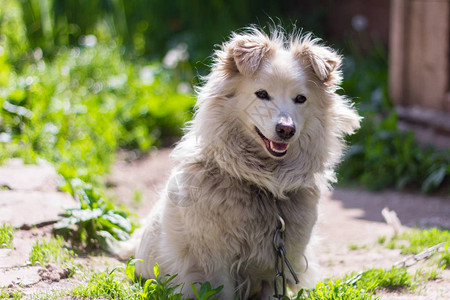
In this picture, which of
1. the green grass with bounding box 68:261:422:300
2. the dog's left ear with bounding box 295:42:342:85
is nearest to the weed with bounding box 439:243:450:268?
the green grass with bounding box 68:261:422:300

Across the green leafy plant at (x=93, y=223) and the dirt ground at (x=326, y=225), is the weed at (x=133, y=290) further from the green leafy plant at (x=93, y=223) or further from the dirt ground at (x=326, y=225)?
the green leafy plant at (x=93, y=223)

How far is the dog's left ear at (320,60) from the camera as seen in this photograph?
10.3 ft

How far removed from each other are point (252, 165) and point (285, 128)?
0.33m

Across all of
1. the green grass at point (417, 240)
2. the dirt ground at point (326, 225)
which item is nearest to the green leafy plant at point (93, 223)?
the dirt ground at point (326, 225)

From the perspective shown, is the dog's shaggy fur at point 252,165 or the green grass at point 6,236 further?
the green grass at point 6,236

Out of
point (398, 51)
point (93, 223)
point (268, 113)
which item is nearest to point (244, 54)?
point (268, 113)

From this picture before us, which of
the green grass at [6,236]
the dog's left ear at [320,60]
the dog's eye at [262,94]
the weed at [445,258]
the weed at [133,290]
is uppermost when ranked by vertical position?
the dog's left ear at [320,60]

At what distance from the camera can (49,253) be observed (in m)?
3.42

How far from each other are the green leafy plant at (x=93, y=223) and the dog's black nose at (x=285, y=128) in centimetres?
A: 158

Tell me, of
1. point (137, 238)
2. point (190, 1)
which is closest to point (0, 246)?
point (137, 238)

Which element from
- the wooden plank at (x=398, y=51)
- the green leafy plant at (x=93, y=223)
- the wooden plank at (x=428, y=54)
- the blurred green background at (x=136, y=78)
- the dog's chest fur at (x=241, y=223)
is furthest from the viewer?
the wooden plank at (x=398, y=51)

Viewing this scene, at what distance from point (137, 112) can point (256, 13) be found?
416cm

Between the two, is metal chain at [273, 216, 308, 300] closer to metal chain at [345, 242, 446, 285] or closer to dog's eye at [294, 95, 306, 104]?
metal chain at [345, 242, 446, 285]

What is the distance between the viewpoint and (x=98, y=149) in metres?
6.06
